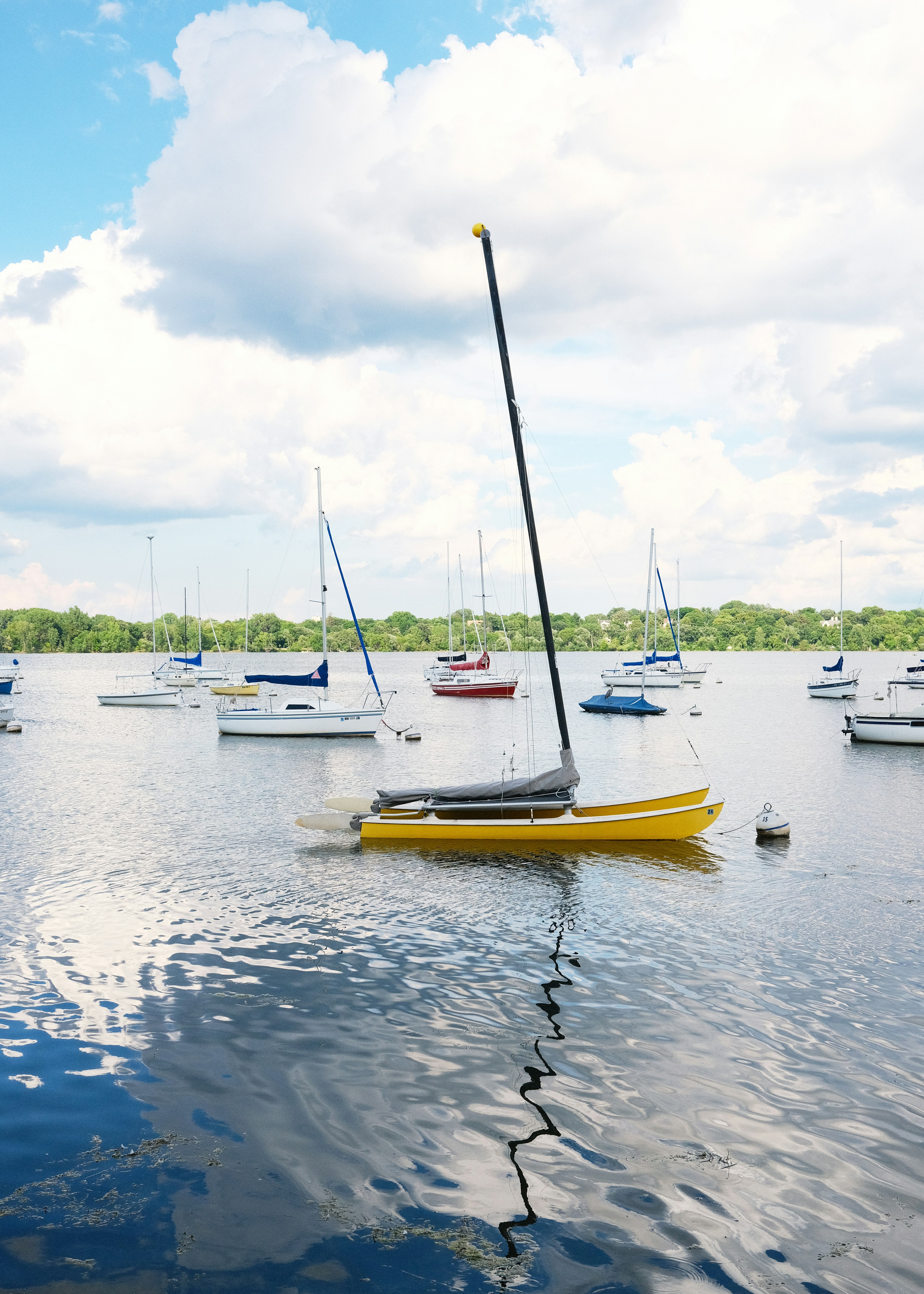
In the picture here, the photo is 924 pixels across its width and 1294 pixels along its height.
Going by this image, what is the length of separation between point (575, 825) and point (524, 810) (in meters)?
1.42

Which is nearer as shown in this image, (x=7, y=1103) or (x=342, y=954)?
(x=7, y=1103)

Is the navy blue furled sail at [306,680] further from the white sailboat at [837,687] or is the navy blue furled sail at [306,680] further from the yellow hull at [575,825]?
the white sailboat at [837,687]

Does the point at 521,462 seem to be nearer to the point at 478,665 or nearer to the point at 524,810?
the point at 524,810

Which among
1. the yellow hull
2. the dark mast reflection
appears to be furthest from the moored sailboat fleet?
the dark mast reflection

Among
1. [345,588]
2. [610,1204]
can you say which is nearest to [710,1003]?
[610,1204]

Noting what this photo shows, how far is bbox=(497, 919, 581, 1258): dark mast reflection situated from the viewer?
7535mm

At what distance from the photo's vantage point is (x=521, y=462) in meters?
23.1

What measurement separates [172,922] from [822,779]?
2991 centimetres

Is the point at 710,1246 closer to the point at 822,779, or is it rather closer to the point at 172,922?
the point at 172,922

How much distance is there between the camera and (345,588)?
188ft

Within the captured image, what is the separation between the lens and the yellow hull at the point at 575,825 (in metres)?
22.8

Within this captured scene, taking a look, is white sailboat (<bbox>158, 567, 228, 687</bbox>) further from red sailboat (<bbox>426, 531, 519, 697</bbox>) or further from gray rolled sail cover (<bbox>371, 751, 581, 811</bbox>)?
gray rolled sail cover (<bbox>371, 751, 581, 811</bbox>)

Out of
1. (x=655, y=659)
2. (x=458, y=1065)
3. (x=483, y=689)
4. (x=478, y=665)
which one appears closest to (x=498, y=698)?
(x=483, y=689)

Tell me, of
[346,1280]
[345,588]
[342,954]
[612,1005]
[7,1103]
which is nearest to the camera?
[346,1280]
